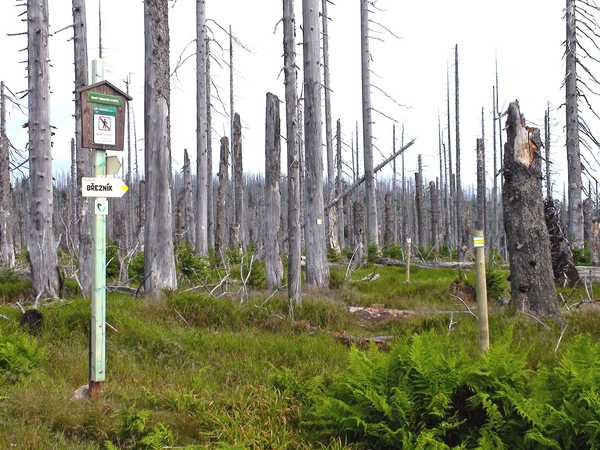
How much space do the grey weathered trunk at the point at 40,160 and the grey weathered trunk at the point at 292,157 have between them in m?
4.43

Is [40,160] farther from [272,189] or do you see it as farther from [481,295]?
[481,295]

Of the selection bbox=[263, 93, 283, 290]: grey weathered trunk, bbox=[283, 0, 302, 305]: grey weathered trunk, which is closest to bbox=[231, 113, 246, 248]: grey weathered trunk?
bbox=[283, 0, 302, 305]: grey weathered trunk

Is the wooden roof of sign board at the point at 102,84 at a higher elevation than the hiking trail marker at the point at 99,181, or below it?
higher

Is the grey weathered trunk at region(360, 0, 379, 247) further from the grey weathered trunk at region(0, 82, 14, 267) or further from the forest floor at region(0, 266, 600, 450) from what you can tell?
the grey weathered trunk at region(0, 82, 14, 267)

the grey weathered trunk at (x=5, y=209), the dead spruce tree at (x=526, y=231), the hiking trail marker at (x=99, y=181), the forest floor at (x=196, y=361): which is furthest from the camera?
the grey weathered trunk at (x=5, y=209)

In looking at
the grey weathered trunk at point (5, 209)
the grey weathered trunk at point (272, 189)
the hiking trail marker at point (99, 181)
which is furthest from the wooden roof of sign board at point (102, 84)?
the grey weathered trunk at point (5, 209)

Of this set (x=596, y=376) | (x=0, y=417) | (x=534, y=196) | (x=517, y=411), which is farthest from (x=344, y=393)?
(x=534, y=196)

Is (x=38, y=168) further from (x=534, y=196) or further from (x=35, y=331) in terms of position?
(x=534, y=196)

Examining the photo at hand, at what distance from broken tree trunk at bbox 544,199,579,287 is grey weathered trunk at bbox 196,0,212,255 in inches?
413

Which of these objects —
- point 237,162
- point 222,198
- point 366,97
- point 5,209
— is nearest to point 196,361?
point 366,97

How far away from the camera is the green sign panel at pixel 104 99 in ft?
15.1

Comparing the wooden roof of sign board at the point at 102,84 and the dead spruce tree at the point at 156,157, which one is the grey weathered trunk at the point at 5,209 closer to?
the dead spruce tree at the point at 156,157

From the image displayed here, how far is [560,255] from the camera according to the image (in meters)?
12.0

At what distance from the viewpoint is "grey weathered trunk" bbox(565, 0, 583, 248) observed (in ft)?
49.2
